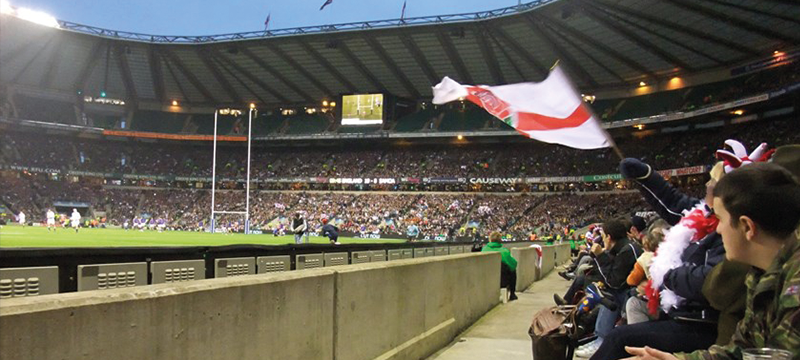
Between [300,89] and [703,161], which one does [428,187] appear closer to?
[300,89]

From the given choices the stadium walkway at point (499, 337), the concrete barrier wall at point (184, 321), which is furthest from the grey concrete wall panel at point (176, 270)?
the concrete barrier wall at point (184, 321)

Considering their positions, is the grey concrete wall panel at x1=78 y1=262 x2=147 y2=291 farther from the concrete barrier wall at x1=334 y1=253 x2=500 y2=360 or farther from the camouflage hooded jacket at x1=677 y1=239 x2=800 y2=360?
the camouflage hooded jacket at x1=677 y1=239 x2=800 y2=360

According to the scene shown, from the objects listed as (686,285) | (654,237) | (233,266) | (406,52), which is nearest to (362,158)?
(406,52)

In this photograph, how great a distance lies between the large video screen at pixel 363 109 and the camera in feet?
200

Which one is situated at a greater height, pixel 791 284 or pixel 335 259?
pixel 791 284

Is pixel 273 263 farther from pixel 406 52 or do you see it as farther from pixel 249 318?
pixel 406 52

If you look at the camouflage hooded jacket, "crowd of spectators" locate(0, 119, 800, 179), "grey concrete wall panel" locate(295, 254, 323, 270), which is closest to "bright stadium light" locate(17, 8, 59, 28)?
"crowd of spectators" locate(0, 119, 800, 179)

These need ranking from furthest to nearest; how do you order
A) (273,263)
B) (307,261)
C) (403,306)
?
1. (307,261)
2. (273,263)
3. (403,306)

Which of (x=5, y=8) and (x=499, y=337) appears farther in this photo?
(x=5, y=8)

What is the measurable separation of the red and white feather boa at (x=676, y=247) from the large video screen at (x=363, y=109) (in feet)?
188

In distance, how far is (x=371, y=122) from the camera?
6141cm

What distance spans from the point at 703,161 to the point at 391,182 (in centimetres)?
2764

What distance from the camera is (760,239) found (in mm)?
2162

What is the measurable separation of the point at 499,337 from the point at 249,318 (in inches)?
211
